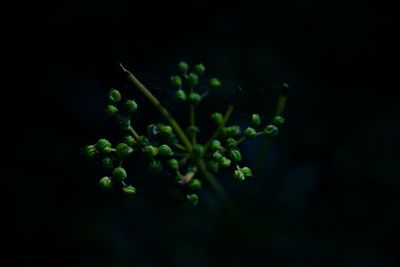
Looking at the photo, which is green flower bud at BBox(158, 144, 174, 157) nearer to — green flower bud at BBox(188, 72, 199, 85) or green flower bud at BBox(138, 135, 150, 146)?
green flower bud at BBox(138, 135, 150, 146)

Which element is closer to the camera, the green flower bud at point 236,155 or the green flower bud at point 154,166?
the green flower bud at point 154,166

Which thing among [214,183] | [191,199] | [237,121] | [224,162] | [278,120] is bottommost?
[237,121]

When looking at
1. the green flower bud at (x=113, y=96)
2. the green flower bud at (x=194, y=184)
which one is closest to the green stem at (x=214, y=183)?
the green flower bud at (x=194, y=184)

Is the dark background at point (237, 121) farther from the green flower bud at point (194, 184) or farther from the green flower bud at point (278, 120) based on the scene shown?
the green flower bud at point (194, 184)

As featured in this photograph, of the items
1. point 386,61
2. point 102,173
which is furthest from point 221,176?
point 386,61

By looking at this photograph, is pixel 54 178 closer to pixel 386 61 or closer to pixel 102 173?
pixel 102 173

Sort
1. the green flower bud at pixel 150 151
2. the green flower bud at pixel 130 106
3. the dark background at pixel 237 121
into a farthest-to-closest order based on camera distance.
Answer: the dark background at pixel 237 121, the green flower bud at pixel 130 106, the green flower bud at pixel 150 151

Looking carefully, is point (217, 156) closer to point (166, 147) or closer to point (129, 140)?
point (166, 147)

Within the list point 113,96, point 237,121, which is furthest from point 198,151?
point 237,121
